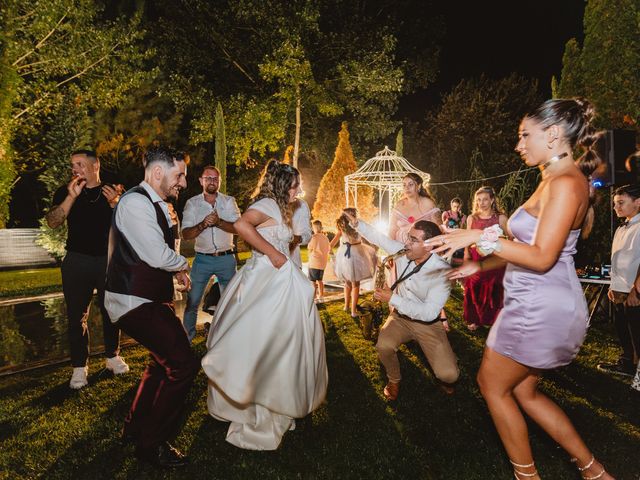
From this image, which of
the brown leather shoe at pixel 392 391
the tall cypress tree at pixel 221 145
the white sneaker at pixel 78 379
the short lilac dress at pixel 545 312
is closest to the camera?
the short lilac dress at pixel 545 312

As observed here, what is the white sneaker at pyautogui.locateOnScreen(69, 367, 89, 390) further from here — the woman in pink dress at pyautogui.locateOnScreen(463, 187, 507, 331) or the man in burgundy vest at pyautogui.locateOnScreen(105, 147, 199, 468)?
the woman in pink dress at pyautogui.locateOnScreen(463, 187, 507, 331)

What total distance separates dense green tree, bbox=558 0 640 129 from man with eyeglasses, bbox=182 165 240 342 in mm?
10295

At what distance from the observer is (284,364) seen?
327cm

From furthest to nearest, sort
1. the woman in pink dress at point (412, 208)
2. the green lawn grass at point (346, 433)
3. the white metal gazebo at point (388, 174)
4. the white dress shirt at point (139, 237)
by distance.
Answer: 1. the white metal gazebo at point (388, 174)
2. the woman in pink dress at point (412, 208)
3. the green lawn grass at point (346, 433)
4. the white dress shirt at point (139, 237)

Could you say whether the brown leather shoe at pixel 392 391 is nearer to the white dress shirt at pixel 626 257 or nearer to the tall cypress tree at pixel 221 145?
the white dress shirt at pixel 626 257

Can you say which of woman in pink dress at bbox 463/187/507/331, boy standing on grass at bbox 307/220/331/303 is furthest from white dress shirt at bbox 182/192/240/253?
woman in pink dress at bbox 463/187/507/331

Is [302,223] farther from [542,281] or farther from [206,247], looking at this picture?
[542,281]

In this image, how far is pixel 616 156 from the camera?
250 inches

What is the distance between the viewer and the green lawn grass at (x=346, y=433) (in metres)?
3.04

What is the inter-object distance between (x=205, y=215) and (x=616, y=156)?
6165 millimetres

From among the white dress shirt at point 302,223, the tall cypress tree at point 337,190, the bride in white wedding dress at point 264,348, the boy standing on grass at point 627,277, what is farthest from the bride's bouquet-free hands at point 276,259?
the tall cypress tree at point 337,190

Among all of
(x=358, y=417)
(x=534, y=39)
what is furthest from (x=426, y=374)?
(x=534, y=39)

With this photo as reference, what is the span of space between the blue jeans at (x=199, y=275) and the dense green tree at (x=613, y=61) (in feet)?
34.4

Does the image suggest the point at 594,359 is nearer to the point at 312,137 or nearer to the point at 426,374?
the point at 426,374
